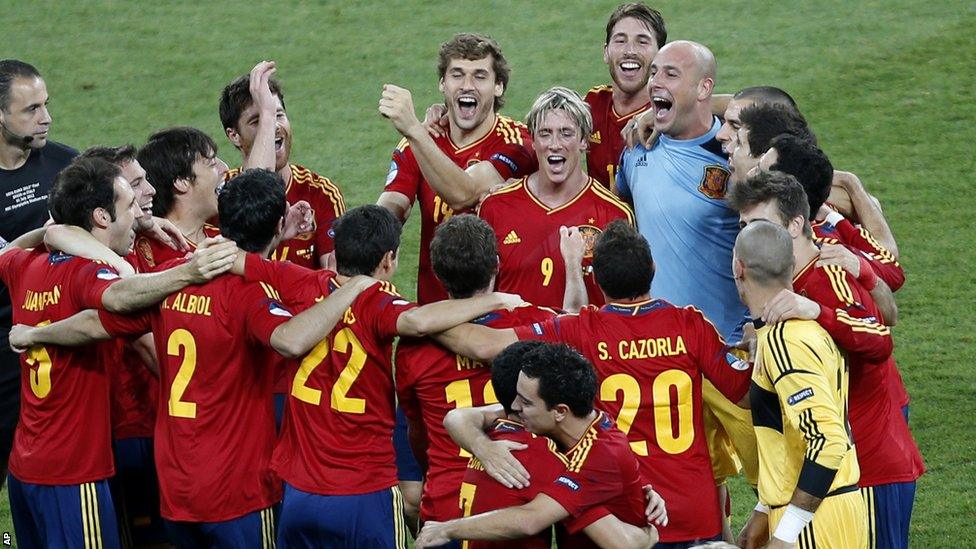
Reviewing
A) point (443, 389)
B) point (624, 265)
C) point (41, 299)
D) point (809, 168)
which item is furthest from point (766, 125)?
point (41, 299)

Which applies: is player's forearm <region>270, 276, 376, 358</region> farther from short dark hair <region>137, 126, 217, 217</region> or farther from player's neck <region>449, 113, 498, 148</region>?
player's neck <region>449, 113, 498, 148</region>

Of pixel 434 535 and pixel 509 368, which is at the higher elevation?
pixel 509 368

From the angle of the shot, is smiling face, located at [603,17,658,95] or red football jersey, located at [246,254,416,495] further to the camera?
smiling face, located at [603,17,658,95]

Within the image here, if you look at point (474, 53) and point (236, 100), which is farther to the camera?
→ point (236, 100)

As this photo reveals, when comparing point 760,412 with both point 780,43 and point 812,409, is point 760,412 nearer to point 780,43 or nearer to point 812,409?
point 812,409

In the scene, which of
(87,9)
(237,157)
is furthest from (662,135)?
(87,9)

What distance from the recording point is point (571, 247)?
632cm

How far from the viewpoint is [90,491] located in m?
5.97

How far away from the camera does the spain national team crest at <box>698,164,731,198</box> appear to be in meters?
6.86

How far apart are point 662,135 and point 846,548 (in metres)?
2.68

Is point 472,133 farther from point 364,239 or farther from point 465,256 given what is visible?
point 465,256

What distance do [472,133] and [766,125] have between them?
6.01 feet

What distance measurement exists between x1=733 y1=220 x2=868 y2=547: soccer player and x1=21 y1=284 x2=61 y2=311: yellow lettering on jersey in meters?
2.87

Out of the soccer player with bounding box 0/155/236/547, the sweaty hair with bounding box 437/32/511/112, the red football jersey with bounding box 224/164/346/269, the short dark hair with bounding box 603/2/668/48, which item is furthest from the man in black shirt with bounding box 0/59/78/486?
the short dark hair with bounding box 603/2/668/48
